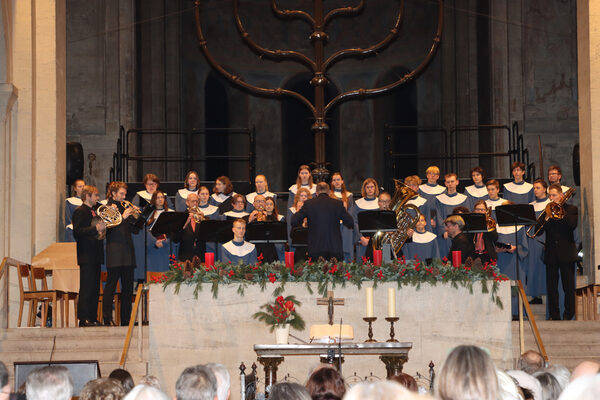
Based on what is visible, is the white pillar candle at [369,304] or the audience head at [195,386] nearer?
the audience head at [195,386]

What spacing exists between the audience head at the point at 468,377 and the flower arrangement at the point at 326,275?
263 inches

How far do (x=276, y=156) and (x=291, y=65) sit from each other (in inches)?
93.6

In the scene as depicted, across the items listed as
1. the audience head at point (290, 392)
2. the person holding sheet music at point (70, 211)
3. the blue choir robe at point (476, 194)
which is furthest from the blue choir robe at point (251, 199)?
the audience head at point (290, 392)

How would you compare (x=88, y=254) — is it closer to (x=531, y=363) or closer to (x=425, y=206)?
(x=425, y=206)

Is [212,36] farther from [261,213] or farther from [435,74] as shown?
[261,213]

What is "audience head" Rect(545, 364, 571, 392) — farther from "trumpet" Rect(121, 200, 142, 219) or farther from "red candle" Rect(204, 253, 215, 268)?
"trumpet" Rect(121, 200, 142, 219)

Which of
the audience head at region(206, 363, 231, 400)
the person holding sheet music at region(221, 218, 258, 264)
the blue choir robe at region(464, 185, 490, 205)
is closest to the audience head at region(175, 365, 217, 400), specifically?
the audience head at region(206, 363, 231, 400)

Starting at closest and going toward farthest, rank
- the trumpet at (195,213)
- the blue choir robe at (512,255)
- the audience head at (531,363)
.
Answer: the audience head at (531,363)
the trumpet at (195,213)
the blue choir robe at (512,255)

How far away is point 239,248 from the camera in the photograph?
1270cm

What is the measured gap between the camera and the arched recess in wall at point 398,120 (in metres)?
24.5

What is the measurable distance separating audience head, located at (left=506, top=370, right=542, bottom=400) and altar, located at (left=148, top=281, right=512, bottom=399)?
481cm

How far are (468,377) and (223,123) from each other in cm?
2188

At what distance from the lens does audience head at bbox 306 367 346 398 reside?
15.0ft

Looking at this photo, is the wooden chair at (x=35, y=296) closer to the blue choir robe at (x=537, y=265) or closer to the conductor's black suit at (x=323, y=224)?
the conductor's black suit at (x=323, y=224)
